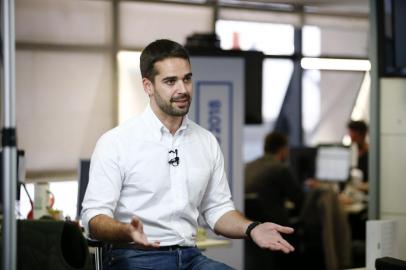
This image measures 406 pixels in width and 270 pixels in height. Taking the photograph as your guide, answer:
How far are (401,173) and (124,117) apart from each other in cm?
448


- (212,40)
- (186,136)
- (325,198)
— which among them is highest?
(212,40)

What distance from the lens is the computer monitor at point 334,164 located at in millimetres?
9516

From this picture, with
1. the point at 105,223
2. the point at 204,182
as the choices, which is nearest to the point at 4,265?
the point at 105,223

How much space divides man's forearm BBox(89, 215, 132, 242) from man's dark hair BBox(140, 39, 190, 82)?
0.64m

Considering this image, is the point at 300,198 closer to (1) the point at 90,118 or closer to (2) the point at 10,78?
(1) the point at 90,118

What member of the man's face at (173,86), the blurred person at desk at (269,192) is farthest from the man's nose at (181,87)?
the blurred person at desk at (269,192)

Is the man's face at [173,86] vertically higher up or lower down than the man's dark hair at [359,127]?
higher up

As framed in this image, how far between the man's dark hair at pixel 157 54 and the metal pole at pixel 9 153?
74 cm

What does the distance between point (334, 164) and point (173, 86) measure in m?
6.34

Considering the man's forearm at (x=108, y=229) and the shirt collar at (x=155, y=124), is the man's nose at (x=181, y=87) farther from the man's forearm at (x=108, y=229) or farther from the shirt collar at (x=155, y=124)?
the man's forearm at (x=108, y=229)

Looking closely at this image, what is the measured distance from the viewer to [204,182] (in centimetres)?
361

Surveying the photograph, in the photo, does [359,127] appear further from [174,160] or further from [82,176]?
[174,160]

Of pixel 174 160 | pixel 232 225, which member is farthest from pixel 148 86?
pixel 232 225

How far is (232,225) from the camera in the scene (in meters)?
3.57
